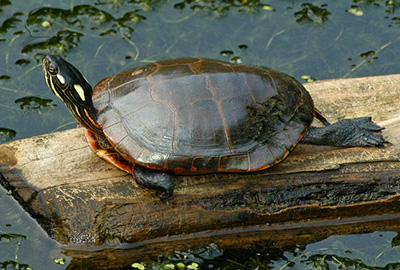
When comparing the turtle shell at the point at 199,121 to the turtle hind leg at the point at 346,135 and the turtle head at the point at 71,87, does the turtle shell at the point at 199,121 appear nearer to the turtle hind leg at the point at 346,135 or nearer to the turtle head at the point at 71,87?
the turtle head at the point at 71,87

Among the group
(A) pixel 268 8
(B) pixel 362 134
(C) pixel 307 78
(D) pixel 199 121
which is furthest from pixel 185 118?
(A) pixel 268 8

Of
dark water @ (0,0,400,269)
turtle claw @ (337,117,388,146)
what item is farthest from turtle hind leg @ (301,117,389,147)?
Answer: dark water @ (0,0,400,269)

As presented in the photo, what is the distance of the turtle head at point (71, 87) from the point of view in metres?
3.95

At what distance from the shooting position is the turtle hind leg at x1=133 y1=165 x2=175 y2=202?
3854 millimetres

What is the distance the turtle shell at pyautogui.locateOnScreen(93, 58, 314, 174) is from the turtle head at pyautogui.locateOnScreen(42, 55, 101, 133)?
98 mm

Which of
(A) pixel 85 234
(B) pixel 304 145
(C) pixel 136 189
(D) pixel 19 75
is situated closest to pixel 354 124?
(B) pixel 304 145

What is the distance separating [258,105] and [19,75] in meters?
3.35

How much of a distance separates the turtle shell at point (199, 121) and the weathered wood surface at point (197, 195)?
0.26 meters

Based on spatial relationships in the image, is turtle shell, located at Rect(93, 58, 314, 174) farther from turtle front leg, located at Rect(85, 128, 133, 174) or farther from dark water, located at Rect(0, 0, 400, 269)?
dark water, located at Rect(0, 0, 400, 269)

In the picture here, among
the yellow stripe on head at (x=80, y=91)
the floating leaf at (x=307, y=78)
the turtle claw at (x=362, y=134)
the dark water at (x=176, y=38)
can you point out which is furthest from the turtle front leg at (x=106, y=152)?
the floating leaf at (x=307, y=78)

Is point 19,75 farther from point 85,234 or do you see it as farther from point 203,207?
point 203,207

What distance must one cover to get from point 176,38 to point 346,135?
304cm

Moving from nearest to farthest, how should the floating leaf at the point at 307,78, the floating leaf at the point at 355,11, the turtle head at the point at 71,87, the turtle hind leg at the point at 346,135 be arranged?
the turtle head at the point at 71,87 → the turtle hind leg at the point at 346,135 → the floating leaf at the point at 307,78 → the floating leaf at the point at 355,11

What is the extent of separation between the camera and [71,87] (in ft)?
13.1
